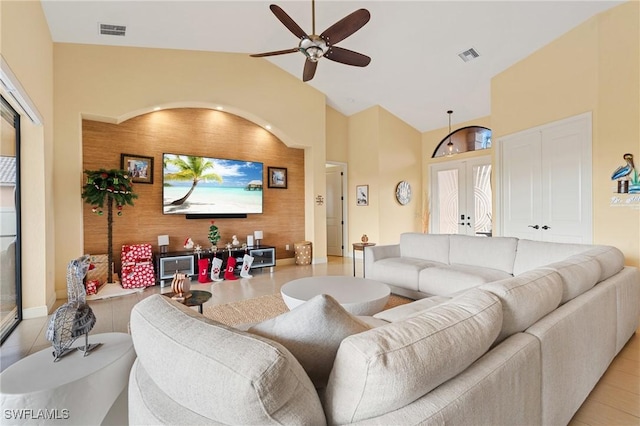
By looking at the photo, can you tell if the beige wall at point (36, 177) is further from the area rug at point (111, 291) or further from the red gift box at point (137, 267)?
the red gift box at point (137, 267)

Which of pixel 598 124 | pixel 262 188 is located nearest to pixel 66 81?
pixel 262 188

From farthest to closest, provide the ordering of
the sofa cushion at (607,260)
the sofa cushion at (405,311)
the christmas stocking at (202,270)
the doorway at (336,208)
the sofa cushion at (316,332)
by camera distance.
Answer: the doorway at (336,208) → the christmas stocking at (202,270) → the sofa cushion at (607,260) → the sofa cushion at (405,311) → the sofa cushion at (316,332)

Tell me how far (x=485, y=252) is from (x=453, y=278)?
64cm

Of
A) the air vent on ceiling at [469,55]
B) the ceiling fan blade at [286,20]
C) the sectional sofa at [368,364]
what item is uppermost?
the air vent on ceiling at [469,55]

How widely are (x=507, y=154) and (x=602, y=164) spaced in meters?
1.32

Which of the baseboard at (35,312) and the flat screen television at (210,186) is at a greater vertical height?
the flat screen television at (210,186)

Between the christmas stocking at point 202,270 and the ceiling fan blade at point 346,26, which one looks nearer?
the ceiling fan blade at point 346,26

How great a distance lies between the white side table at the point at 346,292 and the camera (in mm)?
2430

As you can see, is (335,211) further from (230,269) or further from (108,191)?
(108,191)

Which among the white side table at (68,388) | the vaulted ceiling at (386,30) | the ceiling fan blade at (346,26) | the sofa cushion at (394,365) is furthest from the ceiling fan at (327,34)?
the white side table at (68,388)

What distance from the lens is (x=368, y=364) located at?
0.75m

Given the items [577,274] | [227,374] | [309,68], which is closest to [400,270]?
[577,274]

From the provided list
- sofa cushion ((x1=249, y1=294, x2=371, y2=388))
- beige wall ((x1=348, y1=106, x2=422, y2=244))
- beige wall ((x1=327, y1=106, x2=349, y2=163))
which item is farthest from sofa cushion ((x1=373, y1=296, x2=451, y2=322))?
beige wall ((x1=327, y1=106, x2=349, y2=163))

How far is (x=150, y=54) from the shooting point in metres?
4.58
